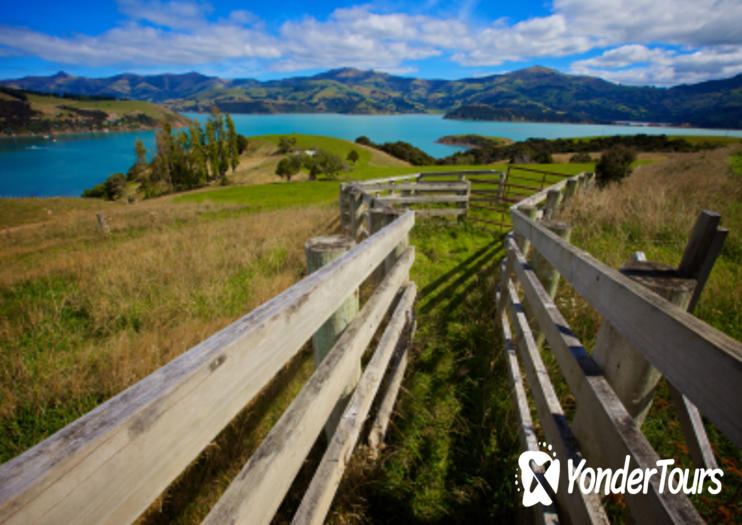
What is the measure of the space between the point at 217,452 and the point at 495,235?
7.85m

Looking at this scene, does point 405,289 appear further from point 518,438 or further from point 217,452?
point 217,452

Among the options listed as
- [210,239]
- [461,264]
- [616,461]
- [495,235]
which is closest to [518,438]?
[616,461]

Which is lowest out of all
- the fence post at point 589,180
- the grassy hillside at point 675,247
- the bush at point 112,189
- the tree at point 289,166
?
the bush at point 112,189

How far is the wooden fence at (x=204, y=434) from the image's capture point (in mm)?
544

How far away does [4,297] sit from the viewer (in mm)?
5324

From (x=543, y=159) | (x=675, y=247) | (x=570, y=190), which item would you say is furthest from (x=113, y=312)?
(x=543, y=159)

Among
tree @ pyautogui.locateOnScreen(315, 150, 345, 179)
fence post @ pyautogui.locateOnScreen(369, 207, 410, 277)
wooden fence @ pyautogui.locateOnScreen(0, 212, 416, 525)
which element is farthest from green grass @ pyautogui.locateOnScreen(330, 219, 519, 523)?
tree @ pyautogui.locateOnScreen(315, 150, 345, 179)

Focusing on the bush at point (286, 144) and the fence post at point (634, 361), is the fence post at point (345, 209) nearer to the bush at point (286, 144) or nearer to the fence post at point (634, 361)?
the fence post at point (634, 361)

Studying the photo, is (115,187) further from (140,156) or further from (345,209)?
(345,209)

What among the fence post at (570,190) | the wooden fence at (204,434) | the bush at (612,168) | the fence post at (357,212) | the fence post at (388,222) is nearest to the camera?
the wooden fence at (204,434)

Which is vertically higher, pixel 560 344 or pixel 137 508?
pixel 137 508

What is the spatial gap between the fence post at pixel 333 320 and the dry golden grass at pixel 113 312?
6.58 ft

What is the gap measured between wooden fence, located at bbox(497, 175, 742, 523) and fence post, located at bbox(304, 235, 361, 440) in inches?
47.8

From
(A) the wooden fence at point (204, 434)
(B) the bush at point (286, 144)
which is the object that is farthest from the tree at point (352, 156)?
(A) the wooden fence at point (204, 434)
